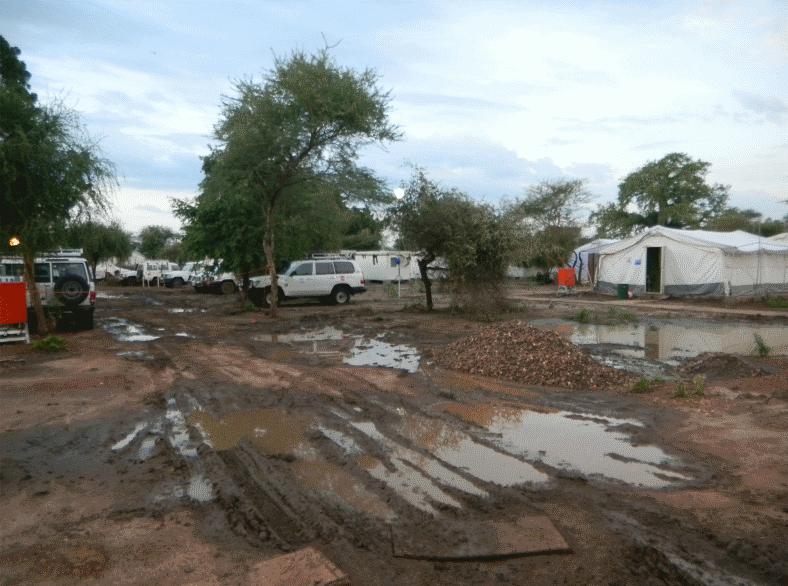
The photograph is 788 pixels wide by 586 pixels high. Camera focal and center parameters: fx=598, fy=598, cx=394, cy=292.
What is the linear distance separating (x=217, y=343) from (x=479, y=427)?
8854 millimetres

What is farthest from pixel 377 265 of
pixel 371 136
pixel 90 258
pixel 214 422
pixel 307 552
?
pixel 307 552

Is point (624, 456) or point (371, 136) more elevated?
point (371, 136)

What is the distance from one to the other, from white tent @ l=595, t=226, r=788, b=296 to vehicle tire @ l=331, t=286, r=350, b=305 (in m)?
13.5

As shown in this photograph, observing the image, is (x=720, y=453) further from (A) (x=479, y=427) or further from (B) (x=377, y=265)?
(B) (x=377, y=265)

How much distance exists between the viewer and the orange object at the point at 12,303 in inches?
506

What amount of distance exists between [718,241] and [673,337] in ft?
45.0

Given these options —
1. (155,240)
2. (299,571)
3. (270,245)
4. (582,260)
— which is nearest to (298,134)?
(270,245)

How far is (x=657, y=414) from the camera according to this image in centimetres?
756

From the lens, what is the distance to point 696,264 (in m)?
25.8

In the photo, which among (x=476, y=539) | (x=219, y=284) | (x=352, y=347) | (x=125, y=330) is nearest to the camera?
(x=476, y=539)

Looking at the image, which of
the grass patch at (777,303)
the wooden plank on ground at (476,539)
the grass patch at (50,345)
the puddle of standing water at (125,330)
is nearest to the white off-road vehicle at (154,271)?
the puddle of standing water at (125,330)

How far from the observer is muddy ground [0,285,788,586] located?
388 cm

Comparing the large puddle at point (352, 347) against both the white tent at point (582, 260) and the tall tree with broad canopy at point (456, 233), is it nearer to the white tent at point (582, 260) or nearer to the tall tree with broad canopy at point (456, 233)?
the tall tree with broad canopy at point (456, 233)

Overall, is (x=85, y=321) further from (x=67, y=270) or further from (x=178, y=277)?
(x=178, y=277)
